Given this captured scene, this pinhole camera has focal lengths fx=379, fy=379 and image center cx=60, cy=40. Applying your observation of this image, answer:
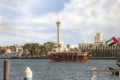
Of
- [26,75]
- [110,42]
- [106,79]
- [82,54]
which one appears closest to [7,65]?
[26,75]

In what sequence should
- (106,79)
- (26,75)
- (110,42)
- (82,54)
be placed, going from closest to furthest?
(26,75), (110,42), (106,79), (82,54)

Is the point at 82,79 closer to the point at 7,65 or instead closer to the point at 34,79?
the point at 34,79

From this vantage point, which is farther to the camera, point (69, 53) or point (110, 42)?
point (69, 53)

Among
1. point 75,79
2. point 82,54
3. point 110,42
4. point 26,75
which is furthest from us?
point 82,54

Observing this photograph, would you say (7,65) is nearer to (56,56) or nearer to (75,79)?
(75,79)

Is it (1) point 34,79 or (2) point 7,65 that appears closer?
(2) point 7,65

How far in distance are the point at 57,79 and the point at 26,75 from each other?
178ft

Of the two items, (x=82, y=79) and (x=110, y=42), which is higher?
(x=110, y=42)

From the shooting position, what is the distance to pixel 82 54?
196375 mm

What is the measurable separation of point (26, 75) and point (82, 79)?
2067 inches

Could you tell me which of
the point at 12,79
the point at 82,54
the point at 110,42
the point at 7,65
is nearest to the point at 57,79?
the point at 12,79

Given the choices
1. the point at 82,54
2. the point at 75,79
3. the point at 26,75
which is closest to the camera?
the point at 26,75

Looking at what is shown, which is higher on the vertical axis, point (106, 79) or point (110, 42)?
point (110, 42)

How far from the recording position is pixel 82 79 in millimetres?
67875
